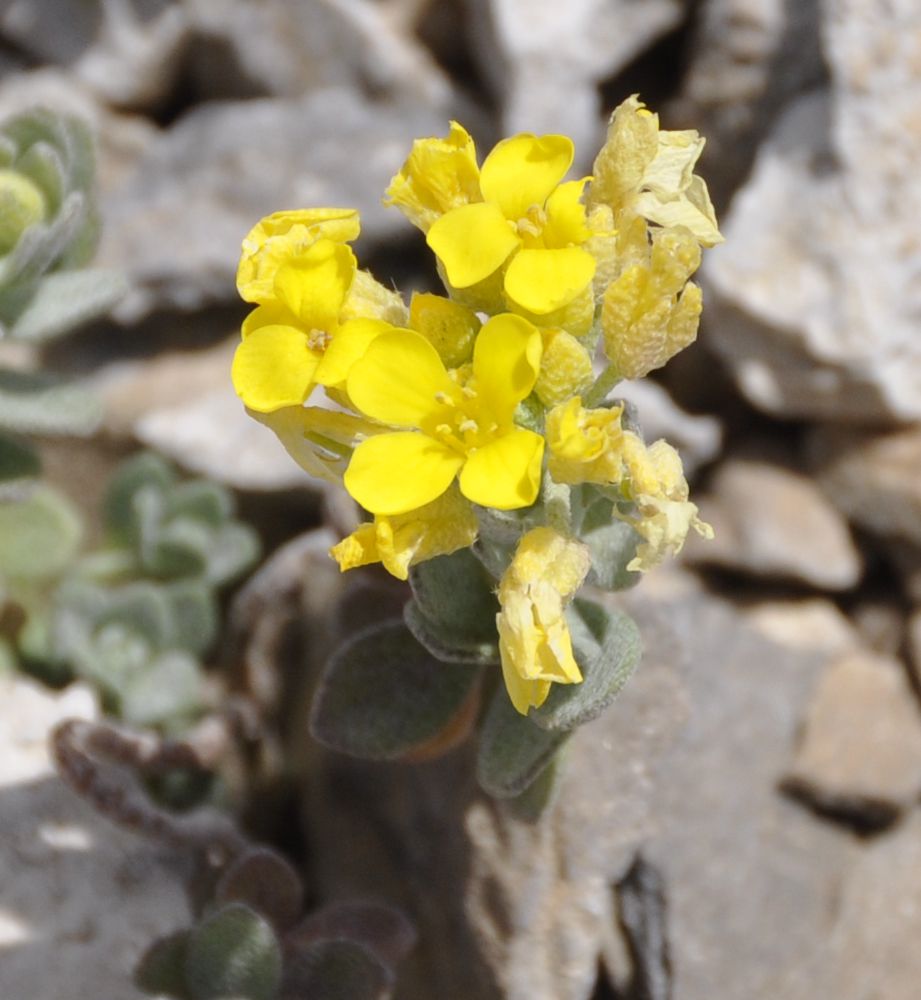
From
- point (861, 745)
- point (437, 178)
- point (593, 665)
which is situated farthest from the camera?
point (861, 745)

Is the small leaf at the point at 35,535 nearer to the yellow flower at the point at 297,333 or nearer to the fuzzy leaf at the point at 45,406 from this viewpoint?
the fuzzy leaf at the point at 45,406

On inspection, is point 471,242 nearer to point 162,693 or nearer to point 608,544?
point 608,544

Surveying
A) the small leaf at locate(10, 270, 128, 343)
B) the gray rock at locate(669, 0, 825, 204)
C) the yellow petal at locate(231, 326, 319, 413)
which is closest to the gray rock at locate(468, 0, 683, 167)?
the gray rock at locate(669, 0, 825, 204)

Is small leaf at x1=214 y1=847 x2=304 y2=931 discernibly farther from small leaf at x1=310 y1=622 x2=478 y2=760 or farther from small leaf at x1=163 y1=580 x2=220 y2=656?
small leaf at x1=163 y1=580 x2=220 y2=656

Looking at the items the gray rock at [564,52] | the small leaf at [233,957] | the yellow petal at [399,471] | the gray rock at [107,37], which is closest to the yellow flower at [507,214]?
the yellow petal at [399,471]

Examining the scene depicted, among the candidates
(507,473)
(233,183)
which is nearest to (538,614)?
(507,473)

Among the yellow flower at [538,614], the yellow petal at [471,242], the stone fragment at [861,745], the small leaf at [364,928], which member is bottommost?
the stone fragment at [861,745]
